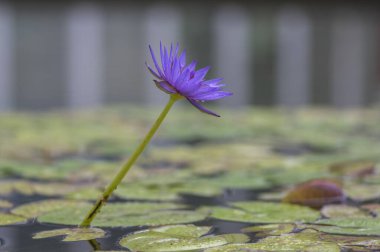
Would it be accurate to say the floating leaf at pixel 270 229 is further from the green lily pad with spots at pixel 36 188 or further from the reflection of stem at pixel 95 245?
the green lily pad with spots at pixel 36 188

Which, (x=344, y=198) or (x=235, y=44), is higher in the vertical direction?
(x=235, y=44)

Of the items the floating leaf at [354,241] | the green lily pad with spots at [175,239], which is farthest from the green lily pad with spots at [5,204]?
the floating leaf at [354,241]

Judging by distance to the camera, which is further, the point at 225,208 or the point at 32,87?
the point at 32,87

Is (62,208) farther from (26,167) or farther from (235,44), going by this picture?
(235,44)

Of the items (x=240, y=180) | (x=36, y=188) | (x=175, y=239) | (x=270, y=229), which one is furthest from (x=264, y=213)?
(x=36, y=188)

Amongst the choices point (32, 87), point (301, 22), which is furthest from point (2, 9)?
point (301, 22)

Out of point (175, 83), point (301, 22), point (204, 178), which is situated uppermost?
point (301, 22)

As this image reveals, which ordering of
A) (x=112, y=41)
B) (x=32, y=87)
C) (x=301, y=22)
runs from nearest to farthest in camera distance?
1. (x=32, y=87)
2. (x=112, y=41)
3. (x=301, y=22)
